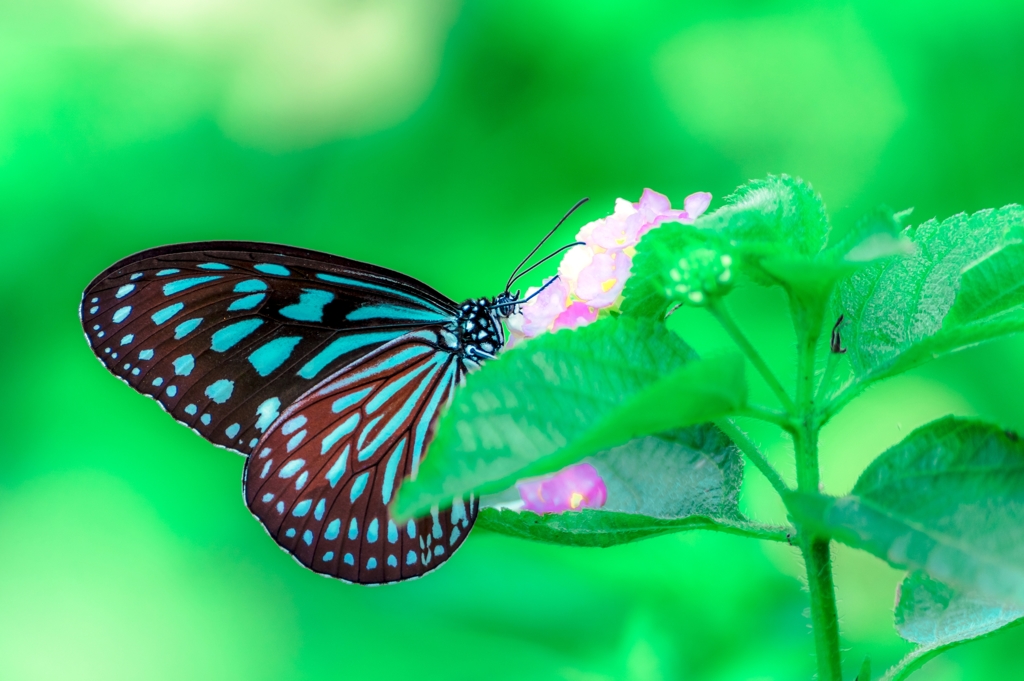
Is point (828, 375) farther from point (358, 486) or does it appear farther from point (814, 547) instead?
point (358, 486)

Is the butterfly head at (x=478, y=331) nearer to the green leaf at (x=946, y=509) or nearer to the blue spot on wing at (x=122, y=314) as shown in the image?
the blue spot on wing at (x=122, y=314)

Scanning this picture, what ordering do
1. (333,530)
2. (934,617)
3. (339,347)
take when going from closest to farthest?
(934,617), (333,530), (339,347)

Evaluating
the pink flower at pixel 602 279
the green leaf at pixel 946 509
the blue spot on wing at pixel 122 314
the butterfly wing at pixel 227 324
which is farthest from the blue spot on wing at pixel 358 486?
the green leaf at pixel 946 509

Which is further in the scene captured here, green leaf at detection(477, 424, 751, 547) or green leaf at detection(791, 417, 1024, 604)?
green leaf at detection(477, 424, 751, 547)

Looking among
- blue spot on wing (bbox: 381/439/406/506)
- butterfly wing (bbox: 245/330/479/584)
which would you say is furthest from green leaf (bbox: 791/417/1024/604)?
blue spot on wing (bbox: 381/439/406/506)

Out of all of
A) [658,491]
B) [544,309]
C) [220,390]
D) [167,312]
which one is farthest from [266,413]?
[658,491]

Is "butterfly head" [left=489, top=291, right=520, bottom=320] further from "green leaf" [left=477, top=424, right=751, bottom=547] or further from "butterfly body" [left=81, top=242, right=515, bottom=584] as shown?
"green leaf" [left=477, top=424, right=751, bottom=547]
